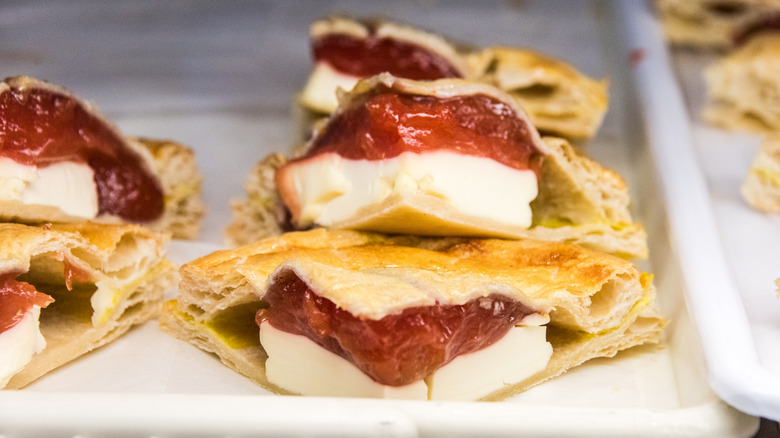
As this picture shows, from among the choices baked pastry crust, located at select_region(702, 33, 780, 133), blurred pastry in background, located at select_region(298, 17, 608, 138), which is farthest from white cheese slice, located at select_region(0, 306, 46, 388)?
baked pastry crust, located at select_region(702, 33, 780, 133)

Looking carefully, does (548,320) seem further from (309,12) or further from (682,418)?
(309,12)

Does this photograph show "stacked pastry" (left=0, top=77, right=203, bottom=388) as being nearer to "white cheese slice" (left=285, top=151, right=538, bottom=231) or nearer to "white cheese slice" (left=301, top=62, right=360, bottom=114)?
"white cheese slice" (left=285, top=151, right=538, bottom=231)

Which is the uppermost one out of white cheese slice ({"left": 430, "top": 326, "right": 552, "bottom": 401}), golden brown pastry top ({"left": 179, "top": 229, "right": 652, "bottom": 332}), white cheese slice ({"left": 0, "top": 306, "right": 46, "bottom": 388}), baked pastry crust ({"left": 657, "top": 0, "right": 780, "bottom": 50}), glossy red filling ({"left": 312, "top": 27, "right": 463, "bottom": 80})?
glossy red filling ({"left": 312, "top": 27, "right": 463, "bottom": 80})

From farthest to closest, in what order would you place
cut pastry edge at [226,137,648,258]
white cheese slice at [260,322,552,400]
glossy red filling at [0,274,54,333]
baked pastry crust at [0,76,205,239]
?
baked pastry crust at [0,76,205,239]
cut pastry edge at [226,137,648,258]
glossy red filling at [0,274,54,333]
white cheese slice at [260,322,552,400]

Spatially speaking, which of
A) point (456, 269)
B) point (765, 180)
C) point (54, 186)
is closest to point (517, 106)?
point (456, 269)

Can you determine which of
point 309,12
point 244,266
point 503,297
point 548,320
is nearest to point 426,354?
point 503,297

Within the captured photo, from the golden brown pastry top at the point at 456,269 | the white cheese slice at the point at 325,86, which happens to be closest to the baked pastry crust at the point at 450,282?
the golden brown pastry top at the point at 456,269

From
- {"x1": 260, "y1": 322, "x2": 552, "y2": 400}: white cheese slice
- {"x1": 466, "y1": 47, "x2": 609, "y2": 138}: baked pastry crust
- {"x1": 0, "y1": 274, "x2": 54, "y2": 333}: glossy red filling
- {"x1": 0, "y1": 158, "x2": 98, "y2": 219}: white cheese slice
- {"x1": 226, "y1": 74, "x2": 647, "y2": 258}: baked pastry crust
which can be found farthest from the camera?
{"x1": 466, "y1": 47, "x2": 609, "y2": 138}: baked pastry crust
